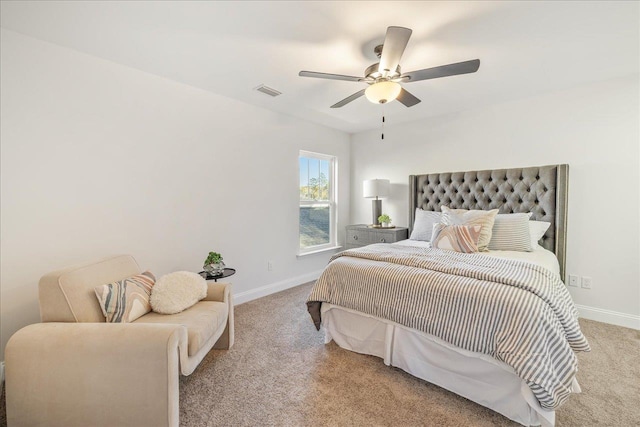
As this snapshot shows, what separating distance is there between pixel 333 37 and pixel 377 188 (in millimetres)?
2403

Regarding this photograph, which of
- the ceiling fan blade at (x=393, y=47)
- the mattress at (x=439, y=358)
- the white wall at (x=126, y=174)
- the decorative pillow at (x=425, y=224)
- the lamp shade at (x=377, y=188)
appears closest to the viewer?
the mattress at (x=439, y=358)

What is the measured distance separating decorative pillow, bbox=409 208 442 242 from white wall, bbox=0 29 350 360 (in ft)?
5.80

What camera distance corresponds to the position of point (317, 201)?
4305 millimetres

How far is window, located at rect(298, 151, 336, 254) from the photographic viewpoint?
13.5 feet

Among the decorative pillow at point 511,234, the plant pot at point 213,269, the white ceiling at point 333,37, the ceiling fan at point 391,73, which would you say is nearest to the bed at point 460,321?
the decorative pillow at point 511,234

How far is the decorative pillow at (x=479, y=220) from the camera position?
2.69 metres

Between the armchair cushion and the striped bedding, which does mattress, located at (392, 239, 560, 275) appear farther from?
the armchair cushion

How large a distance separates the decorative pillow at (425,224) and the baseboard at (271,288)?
1630mm

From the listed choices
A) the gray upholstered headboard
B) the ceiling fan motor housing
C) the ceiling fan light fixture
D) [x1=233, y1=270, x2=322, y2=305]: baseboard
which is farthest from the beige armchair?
the gray upholstered headboard

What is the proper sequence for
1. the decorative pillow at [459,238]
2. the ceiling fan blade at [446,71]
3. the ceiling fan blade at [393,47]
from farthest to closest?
1. the decorative pillow at [459,238]
2. the ceiling fan blade at [446,71]
3. the ceiling fan blade at [393,47]

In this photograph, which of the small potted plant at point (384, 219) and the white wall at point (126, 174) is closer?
the white wall at point (126, 174)

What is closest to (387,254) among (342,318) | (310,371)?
(342,318)

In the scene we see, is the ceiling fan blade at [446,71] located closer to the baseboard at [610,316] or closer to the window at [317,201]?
the window at [317,201]

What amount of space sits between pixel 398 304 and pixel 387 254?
51 cm
